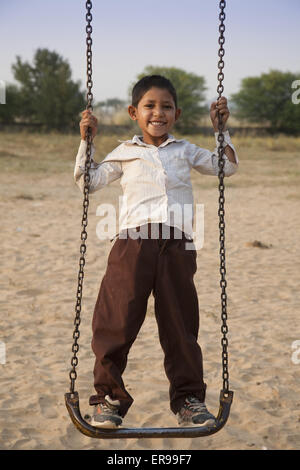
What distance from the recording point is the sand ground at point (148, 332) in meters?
3.37

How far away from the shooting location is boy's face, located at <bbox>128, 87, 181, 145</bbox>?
8.68ft

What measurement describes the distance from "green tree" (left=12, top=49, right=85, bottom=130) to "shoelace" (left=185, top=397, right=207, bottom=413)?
27.6 meters

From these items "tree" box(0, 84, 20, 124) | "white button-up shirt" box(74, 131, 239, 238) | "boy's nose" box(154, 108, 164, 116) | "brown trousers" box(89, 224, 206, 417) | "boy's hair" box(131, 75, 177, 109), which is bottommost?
"brown trousers" box(89, 224, 206, 417)

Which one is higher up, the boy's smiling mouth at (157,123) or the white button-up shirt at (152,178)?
the boy's smiling mouth at (157,123)

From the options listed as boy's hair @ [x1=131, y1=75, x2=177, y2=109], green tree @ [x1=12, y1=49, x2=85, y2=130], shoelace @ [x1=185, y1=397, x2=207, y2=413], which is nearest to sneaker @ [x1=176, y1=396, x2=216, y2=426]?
shoelace @ [x1=185, y1=397, x2=207, y2=413]

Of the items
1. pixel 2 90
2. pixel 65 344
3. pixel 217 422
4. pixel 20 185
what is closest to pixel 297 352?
pixel 65 344

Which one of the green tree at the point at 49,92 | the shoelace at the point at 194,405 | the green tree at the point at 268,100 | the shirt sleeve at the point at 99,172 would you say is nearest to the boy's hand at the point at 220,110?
the shirt sleeve at the point at 99,172

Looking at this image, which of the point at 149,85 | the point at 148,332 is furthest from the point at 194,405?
the point at 148,332

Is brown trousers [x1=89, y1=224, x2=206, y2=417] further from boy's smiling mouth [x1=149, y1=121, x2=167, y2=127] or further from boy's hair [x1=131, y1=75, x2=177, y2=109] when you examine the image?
boy's hair [x1=131, y1=75, x2=177, y2=109]

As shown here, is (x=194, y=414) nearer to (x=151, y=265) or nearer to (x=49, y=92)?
(x=151, y=265)

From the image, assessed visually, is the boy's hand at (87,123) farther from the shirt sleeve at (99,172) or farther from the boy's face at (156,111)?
the boy's face at (156,111)

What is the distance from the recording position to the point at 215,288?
20.8 feet

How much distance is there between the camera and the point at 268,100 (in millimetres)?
34156
